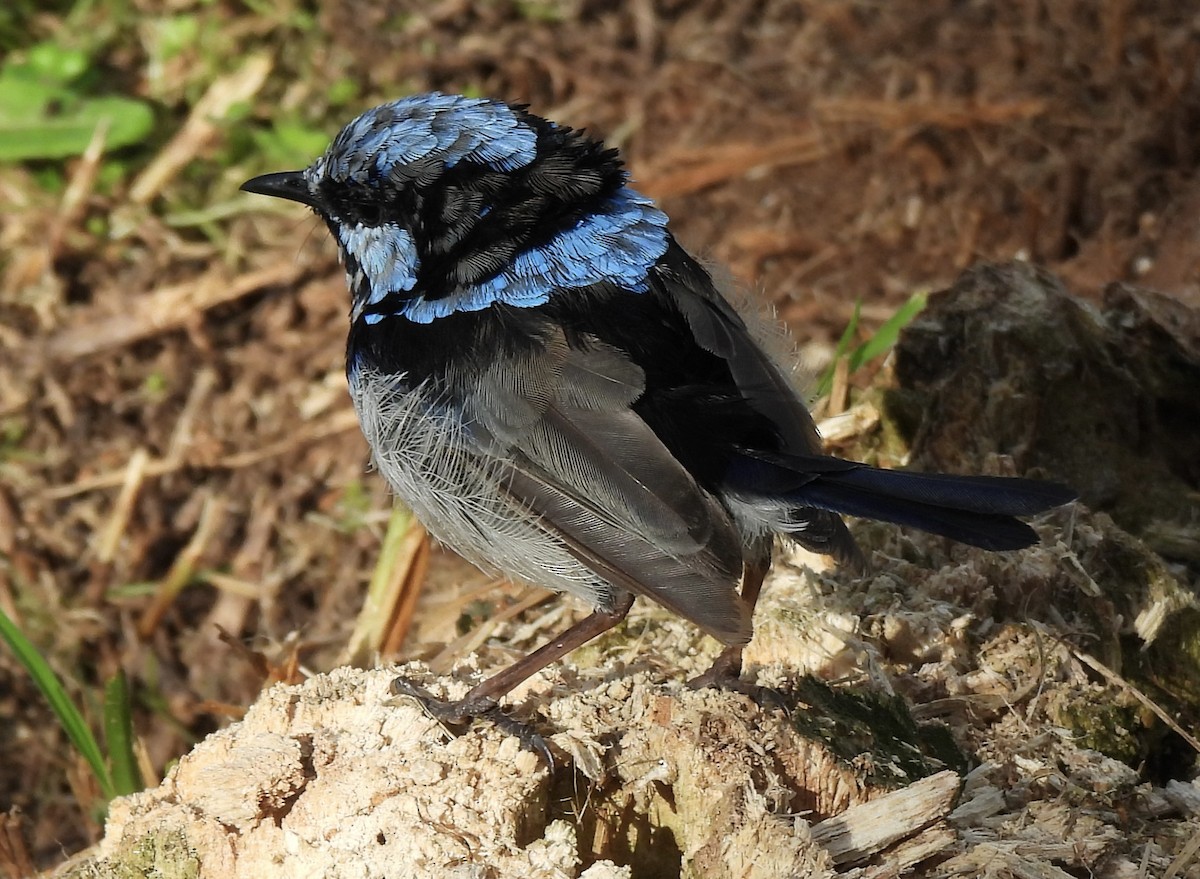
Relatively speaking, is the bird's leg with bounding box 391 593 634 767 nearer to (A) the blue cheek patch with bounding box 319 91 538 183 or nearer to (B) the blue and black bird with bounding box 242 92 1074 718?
(B) the blue and black bird with bounding box 242 92 1074 718

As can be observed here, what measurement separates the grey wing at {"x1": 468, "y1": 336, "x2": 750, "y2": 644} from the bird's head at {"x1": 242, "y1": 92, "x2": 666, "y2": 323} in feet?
0.97

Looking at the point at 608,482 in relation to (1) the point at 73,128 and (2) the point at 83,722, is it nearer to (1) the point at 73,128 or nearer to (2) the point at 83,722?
(2) the point at 83,722

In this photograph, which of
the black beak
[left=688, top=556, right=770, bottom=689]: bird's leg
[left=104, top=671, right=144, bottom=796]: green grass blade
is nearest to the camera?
[left=688, top=556, right=770, bottom=689]: bird's leg

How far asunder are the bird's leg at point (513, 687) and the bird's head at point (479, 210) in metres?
0.82

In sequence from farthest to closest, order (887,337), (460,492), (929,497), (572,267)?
(887,337) < (572,267) < (460,492) < (929,497)

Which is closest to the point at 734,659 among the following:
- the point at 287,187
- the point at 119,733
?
the point at 119,733

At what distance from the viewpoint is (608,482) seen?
3.07 m

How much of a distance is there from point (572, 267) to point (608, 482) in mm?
673

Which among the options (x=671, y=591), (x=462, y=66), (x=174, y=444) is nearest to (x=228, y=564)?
(x=174, y=444)

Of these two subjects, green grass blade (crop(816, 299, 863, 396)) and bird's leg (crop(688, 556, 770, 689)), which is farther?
green grass blade (crop(816, 299, 863, 396))

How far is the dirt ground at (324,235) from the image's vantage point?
17.9ft

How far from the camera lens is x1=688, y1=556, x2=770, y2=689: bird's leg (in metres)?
3.21

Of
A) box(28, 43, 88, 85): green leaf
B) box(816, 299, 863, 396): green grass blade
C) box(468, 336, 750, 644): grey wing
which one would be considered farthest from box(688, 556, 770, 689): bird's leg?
box(28, 43, 88, 85): green leaf

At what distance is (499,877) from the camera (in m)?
2.55
